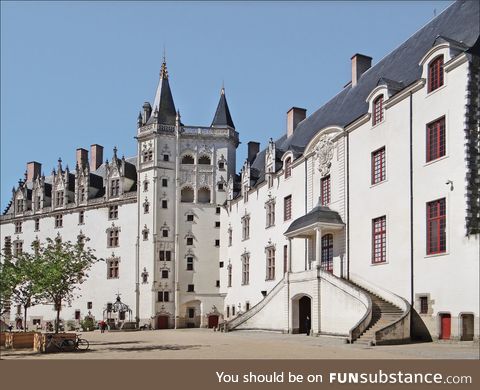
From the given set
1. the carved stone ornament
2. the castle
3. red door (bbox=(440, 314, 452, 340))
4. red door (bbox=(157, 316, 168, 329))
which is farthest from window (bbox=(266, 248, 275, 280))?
red door (bbox=(440, 314, 452, 340))

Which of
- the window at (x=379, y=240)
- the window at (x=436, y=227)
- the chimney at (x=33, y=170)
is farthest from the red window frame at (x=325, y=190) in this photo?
the chimney at (x=33, y=170)

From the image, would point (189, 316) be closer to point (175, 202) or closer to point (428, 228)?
point (175, 202)

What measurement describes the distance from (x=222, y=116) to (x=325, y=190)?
1845 cm

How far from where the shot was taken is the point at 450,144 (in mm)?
23125

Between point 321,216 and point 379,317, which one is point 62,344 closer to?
point 379,317

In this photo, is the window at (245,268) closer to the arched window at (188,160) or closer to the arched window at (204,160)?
the arched window at (204,160)

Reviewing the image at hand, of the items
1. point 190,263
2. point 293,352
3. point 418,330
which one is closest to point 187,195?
point 190,263

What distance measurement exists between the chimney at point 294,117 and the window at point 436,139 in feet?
68.7

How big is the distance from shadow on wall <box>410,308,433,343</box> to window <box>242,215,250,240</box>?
1974 cm

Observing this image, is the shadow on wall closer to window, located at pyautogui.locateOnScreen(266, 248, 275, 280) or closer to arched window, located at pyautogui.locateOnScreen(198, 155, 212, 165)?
window, located at pyautogui.locateOnScreen(266, 248, 275, 280)

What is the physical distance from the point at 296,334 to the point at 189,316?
674 inches

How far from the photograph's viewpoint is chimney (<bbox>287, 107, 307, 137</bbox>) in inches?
1778

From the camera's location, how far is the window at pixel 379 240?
27138 mm
